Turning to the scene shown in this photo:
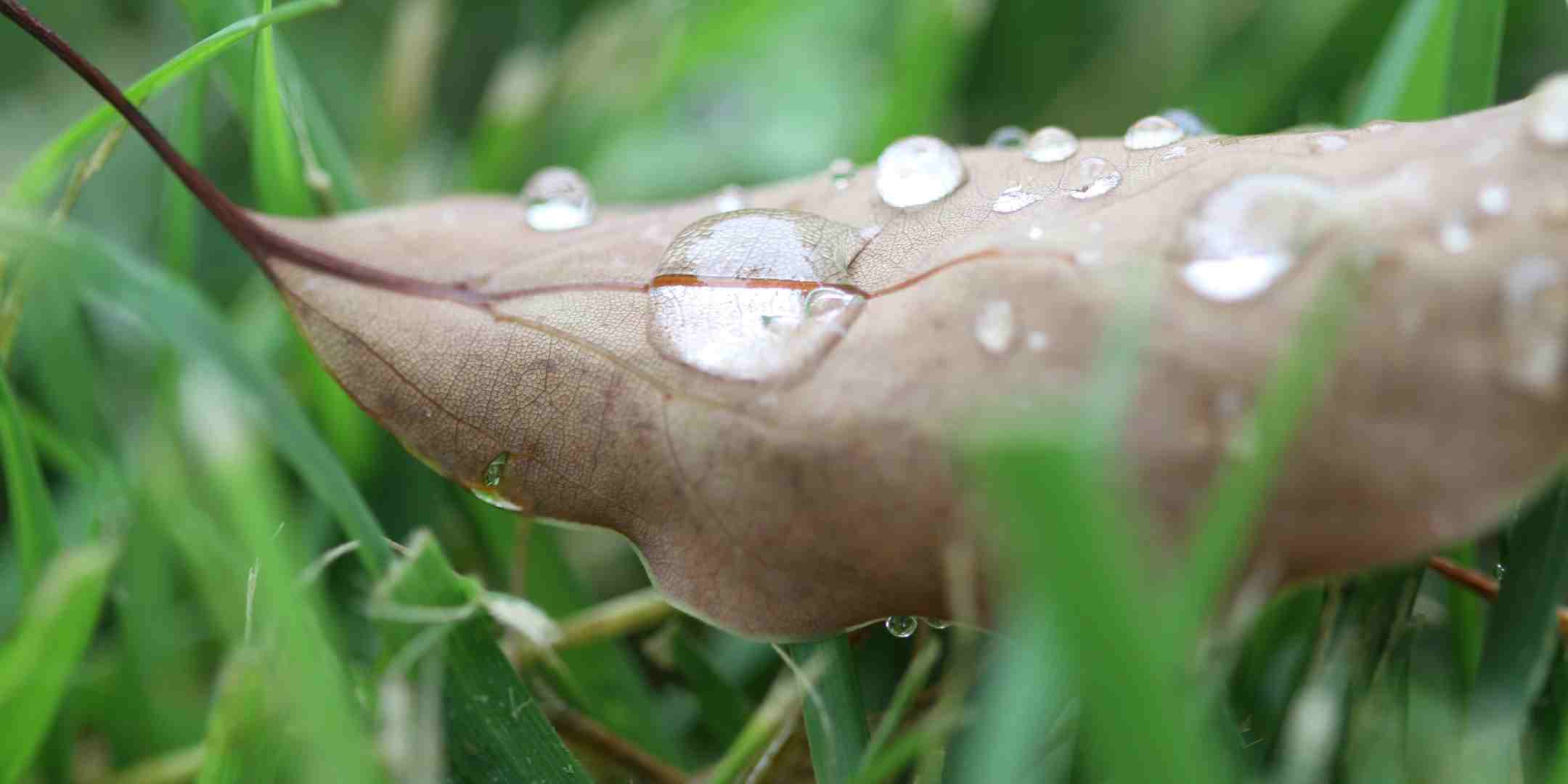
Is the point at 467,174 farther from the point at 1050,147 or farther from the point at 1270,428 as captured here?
the point at 1270,428

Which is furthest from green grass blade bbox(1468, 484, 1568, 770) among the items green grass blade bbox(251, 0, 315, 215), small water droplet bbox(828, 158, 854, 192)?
green grass blade bbox(251, 0, 315, 215)

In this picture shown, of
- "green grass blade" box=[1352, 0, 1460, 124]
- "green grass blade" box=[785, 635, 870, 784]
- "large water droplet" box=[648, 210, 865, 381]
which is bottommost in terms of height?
"green grass blade" box=[785, 635, 870, 784]

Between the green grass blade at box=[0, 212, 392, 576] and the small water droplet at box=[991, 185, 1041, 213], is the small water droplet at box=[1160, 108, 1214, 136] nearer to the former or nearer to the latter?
the small water droplet at box=[991, 185, 1041, 213]

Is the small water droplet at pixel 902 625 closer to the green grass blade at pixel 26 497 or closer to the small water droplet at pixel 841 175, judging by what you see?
the small water droplet at pixel 841 175

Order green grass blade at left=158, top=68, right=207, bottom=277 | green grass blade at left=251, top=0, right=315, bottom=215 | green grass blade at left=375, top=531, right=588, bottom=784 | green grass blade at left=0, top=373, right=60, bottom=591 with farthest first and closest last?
green grass blade at left=158, top=68, right=207, bottom=277
green grass blade at left=251, top=0, right=315, bottom=215
green grass blade at left=0, top=373, right=60, bottom=591
green grass blade at left=375, top=531, right=588, bottom=784

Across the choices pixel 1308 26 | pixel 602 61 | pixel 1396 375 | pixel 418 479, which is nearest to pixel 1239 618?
pixel 1396 375

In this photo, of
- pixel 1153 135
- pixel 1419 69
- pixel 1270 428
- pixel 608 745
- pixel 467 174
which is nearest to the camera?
pixel 1270 428

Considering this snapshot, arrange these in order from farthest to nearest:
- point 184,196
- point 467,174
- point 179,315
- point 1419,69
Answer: point 467,174
point 184,196
point 1419,69
point 179,315

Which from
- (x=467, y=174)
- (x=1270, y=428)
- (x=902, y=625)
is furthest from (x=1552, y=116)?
(x=467, y=174)
